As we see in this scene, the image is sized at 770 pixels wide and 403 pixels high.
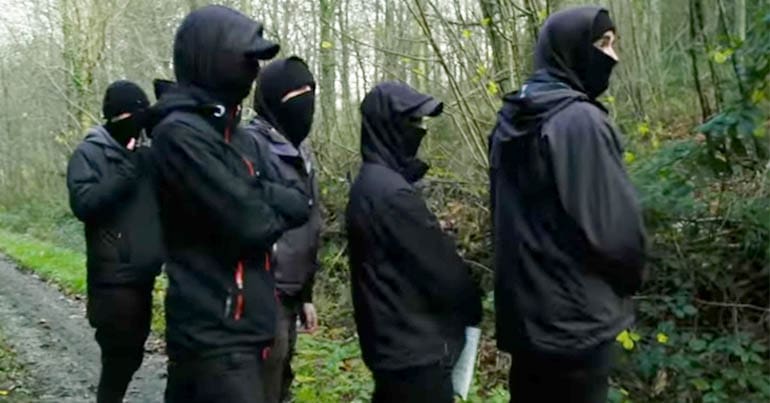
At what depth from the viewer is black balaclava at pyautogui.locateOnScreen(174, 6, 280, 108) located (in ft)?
11.5

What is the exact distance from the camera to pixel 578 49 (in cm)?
365

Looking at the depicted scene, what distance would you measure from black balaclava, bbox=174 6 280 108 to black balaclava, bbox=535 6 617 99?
3.50 ft

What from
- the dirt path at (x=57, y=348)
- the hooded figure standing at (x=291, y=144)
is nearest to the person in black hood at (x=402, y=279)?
the hooded figure standing at (x=291, y=144)

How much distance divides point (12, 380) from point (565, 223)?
6053 millimetres

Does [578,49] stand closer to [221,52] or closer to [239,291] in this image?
[221,52]

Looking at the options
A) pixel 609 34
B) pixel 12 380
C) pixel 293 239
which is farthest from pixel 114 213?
pixel 12 380

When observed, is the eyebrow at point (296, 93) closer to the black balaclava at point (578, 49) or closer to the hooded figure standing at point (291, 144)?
the hooded figure standing at point (291, 144)

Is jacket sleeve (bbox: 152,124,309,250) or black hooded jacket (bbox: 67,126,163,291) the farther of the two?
black hooded jacket (bbox: 67,126,163,291)

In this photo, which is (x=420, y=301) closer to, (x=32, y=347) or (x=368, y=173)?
(x=368, y=173)

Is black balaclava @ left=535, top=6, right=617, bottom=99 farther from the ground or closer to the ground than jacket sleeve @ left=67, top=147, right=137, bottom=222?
farther from the ground

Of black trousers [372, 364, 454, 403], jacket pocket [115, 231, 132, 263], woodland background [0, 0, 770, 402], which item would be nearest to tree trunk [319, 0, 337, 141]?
woodland background [0, 0, 770, 402]

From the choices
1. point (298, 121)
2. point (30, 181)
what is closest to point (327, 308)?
point (298, 121)

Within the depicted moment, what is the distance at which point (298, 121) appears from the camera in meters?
4.93

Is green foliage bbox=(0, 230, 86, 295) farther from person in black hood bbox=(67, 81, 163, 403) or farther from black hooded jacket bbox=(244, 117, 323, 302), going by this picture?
black hooded jacket bbox=(244, 117, 323, 302)
